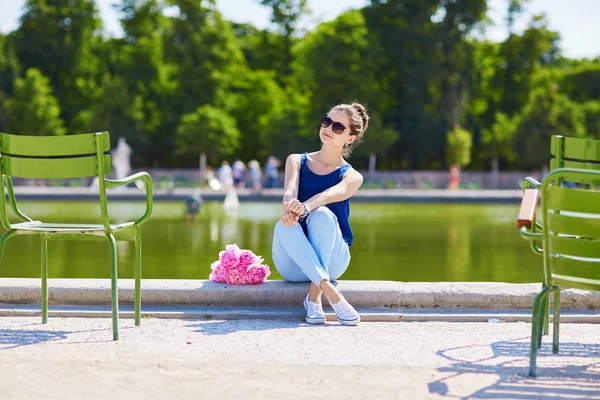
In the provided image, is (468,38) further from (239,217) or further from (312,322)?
(312,322)

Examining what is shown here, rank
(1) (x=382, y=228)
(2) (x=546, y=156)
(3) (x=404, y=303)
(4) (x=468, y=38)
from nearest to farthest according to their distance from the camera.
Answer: (3) (x=404, y=303), (1) (x=382, y=228), (2) (x=546, y=156), (4) (x=468, y=38)

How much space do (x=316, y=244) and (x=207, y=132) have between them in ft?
114

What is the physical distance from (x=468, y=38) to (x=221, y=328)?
40.4 m

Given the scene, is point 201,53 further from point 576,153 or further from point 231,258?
point 576,153

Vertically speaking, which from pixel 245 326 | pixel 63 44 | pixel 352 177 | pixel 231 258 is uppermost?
pixel 63 44

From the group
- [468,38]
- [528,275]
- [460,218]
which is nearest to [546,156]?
[468,38]

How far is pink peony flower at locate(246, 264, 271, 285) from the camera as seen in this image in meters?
5.03

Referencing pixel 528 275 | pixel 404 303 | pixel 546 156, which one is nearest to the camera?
pixel 404 303

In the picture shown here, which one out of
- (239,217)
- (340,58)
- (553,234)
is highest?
(340,58)

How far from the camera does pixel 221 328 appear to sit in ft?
14.6

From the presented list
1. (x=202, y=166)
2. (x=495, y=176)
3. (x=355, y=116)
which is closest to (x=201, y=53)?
(x=202, y=166)

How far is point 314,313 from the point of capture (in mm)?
4602

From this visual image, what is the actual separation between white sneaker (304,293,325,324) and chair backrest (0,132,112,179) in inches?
53.5

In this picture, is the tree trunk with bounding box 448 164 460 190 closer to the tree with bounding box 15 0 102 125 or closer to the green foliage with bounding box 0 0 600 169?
the green foliage with bounding box 0 0 600 169
